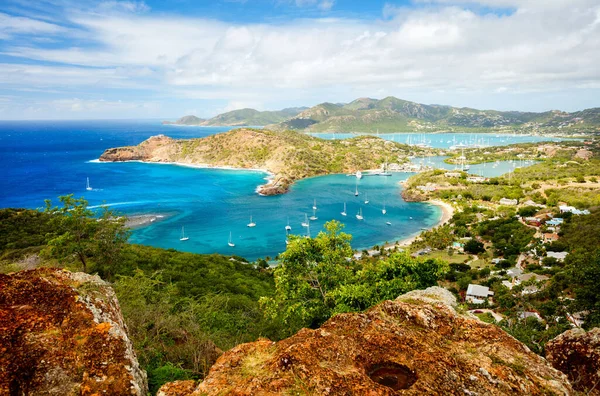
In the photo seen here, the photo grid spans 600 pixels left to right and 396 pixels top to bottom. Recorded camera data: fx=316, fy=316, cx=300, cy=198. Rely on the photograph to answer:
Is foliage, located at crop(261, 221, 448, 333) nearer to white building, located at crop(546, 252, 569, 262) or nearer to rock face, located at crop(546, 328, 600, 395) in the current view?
rock face, located at crop(546, 328, 600, 395)

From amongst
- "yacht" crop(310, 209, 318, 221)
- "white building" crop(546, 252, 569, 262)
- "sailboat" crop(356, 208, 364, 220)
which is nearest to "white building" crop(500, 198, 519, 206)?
"sailboat" crop(356, 208, 364, 220)

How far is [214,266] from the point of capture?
33969 mm

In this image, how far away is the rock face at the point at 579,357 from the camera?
6.81 metres

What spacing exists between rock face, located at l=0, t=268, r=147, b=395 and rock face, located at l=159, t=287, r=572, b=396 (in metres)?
0.97

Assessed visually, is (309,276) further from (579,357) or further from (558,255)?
(558,255)

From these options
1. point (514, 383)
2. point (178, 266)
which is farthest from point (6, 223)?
point (514, 383)

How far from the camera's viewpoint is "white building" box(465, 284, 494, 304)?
1334 inches

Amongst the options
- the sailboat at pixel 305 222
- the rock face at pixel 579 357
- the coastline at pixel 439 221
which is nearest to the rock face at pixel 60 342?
the rock face at pixel 579 357

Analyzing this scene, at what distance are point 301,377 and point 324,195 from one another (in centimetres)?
9017

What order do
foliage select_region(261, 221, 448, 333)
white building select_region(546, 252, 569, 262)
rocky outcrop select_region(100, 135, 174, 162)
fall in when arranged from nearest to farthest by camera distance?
foliage select_region(261, 221, 448, 333) < white building select_region(546, 252, 569, 262) < rocky outcrop select_region(100, 135, 174, 162)

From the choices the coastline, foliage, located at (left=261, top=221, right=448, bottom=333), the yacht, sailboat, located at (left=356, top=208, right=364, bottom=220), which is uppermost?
foliage, located at (left=261, top=221, right=448, bottom=333)

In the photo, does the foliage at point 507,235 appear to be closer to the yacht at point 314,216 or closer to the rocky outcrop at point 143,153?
the yacht at point 314,216

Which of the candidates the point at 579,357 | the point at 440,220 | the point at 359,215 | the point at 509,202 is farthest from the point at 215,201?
the point at 579,357

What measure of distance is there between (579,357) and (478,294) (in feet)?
102
